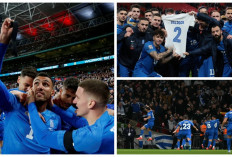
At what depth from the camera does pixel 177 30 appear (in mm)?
2900

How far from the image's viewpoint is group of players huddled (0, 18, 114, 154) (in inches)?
51.2

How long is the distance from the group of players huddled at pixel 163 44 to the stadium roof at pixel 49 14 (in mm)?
6033

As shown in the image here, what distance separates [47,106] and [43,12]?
28.7 ft

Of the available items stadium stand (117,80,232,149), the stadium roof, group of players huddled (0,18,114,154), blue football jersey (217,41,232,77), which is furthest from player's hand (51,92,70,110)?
the stadium roof

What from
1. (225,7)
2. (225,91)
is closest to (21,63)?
(225,91)

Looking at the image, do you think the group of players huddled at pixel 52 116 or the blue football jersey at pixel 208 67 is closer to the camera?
the group of players huddled at pixel 52 116

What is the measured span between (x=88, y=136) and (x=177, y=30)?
2220 millimetres

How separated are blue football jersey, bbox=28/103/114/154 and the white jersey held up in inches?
75.2

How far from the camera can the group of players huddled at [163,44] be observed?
9.61 ft

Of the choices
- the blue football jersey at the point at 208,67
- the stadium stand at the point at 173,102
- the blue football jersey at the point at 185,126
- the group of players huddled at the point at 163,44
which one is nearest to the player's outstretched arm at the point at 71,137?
the group of players huddled at the point at 163,44

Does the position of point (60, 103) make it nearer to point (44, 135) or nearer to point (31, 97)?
point (31, 97)

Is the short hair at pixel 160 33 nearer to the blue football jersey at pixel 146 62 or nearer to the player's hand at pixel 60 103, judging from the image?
the blue football jersey at pixel 146 62

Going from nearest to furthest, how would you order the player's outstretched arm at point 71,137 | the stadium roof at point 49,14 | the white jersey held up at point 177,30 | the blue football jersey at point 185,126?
1. the player's outstretched arm at point 71,137
2. the white jersey held up at point 177,30
3. the blue football jersey at point 185,126
4. the stadium roof at point 49,14

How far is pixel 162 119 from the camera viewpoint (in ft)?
19.2
